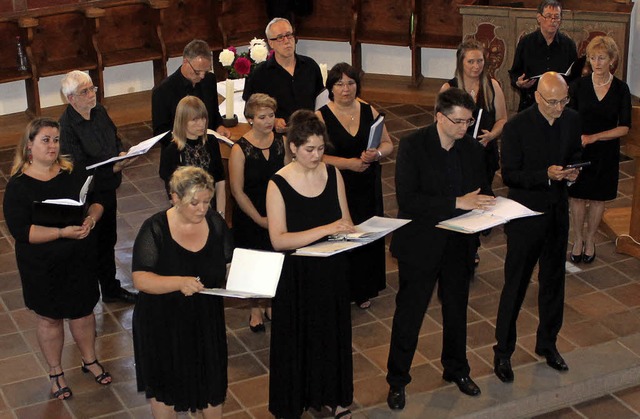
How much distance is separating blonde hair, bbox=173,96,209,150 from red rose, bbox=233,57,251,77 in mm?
1547

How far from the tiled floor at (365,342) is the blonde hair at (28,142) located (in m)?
1.24

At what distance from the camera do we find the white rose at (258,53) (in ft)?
24.9

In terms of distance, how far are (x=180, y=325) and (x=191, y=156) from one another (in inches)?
58.9

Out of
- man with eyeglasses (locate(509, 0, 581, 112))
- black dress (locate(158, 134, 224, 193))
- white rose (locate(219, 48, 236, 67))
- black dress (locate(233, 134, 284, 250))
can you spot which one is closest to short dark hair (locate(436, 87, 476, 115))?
black dress (locate(233, 134, 284, 250))

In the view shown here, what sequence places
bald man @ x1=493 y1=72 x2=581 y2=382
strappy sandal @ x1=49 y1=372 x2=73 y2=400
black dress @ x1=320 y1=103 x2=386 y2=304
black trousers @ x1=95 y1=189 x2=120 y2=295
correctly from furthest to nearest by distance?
black trousers @ x1=95 y1=189 x2=120 y2=295
black dress @ x1=320 y1=103 x2=386 y2=304
strappy sandal @ x1=49 y1=372 x2=73 y2=400
bald man @ x1=493 y1=72 x2=581 y2=382

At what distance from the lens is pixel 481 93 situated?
6668 mm

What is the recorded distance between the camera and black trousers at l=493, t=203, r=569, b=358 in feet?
18.3

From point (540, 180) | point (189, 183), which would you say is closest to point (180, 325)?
point (189, 183)

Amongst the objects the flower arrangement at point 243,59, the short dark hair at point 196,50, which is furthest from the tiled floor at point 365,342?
the short dark hair at point 196,50

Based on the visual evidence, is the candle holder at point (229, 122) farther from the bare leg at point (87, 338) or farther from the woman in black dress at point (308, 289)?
the woman in black dress at point (308, 289)

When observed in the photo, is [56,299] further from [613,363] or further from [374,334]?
[613,363]

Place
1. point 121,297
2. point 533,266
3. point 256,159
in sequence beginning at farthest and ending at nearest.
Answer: point 121,297 → point 256,159 → point 533,266

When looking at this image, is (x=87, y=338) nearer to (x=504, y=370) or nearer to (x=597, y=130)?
(x=504, y=370)

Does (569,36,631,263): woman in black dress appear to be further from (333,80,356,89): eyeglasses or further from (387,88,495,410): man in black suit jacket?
(387,88,495,410): man in black suit jacket
